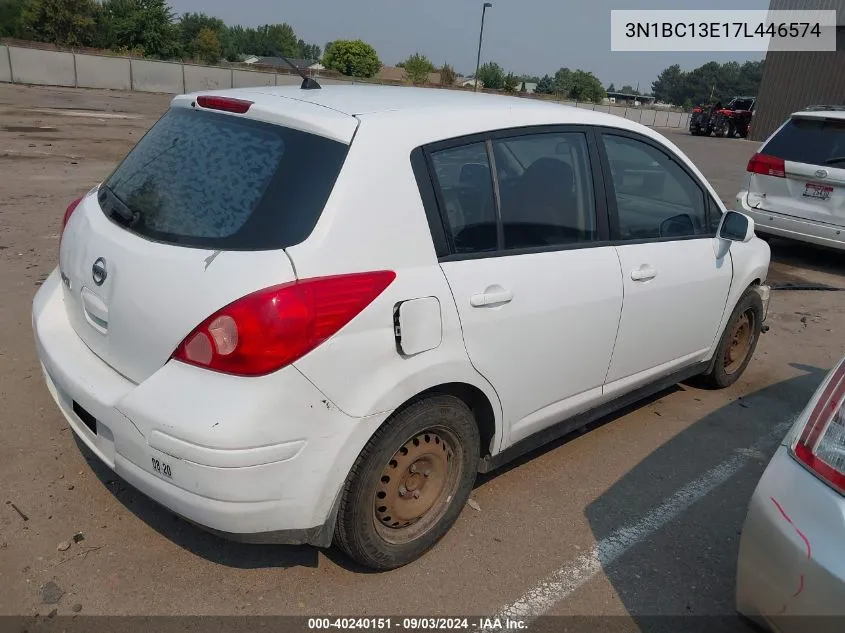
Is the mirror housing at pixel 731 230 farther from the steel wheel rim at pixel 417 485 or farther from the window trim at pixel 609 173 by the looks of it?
the steel wheel rim at pixel 417 485

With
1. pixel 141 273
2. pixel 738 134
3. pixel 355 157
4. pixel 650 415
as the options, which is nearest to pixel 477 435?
pixel 355 157

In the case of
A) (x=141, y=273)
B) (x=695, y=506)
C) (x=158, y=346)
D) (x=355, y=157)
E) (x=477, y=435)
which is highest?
(x=355, y=157)

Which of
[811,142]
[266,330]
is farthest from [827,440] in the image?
[811,142]

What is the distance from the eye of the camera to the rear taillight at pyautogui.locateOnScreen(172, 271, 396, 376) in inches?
84.0

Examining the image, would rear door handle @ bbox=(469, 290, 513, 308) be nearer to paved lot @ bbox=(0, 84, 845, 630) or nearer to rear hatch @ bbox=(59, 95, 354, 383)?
rear hatch @ bbox=(59, 95, 354, 383)

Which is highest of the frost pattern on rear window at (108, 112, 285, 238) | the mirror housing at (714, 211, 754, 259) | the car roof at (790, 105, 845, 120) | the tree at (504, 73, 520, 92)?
the tree at (504, 73, 520, 92)

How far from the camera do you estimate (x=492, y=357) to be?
107 inches

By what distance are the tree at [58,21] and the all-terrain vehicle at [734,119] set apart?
43.5 m

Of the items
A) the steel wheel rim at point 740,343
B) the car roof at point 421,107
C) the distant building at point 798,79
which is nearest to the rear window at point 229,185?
the car roof at point 421,107

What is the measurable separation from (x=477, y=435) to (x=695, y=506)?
4.19 feet

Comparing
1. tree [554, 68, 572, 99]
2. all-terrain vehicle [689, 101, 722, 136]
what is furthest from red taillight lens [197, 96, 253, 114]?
tree [554, 68, 572, 99]

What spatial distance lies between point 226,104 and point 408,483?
1658 mm

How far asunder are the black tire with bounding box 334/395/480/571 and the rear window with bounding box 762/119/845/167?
6.65 metres

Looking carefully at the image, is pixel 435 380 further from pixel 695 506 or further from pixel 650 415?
pixel 650 415
